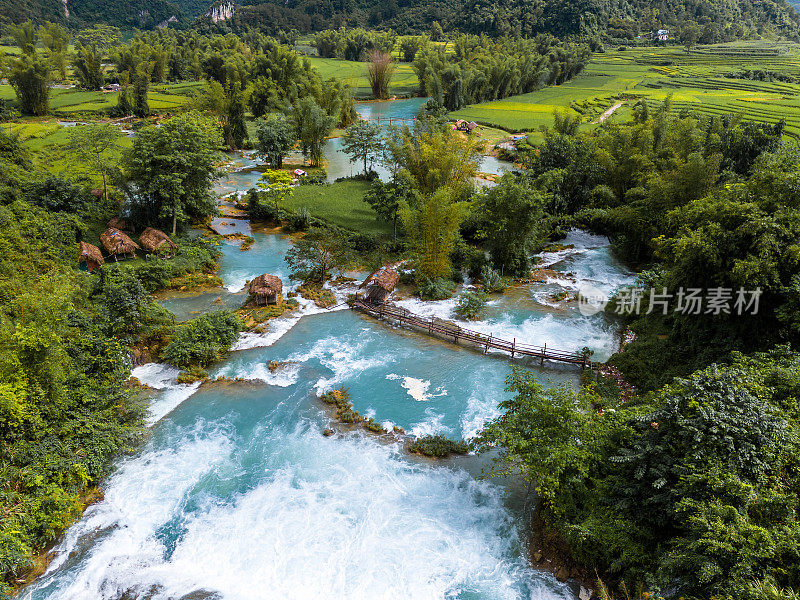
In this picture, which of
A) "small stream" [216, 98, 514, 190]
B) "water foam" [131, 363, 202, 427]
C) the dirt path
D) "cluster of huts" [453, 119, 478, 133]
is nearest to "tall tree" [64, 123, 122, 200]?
"small stream" [216, 98, 514, 190]

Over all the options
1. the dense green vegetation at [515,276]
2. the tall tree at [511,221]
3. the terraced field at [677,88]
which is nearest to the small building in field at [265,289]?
the dense green vegetation at [515,276]

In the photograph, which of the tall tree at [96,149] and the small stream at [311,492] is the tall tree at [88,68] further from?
the small stream at [311,492]

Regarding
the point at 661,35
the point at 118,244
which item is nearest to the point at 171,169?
the point at 118,244

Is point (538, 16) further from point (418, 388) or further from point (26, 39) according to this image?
point (418, 388)

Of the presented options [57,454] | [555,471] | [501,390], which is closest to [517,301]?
[501,390]

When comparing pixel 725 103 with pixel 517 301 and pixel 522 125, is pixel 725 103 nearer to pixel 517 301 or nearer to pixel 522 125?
pixel 522 125

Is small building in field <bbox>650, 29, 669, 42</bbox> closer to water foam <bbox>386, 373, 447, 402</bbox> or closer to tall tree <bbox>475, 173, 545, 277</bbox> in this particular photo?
tall tree <bbox>475, 173, 545, 277</bbox>
